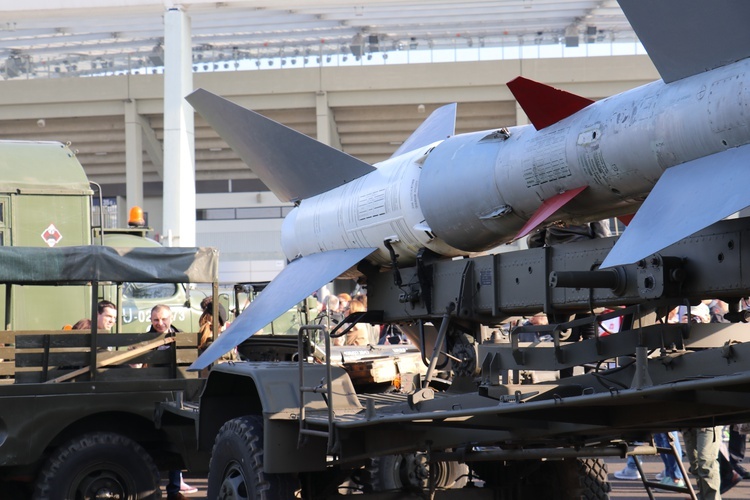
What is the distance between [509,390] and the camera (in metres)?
4.66

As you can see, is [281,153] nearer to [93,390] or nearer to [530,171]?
[93,390]

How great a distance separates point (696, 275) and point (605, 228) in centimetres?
165

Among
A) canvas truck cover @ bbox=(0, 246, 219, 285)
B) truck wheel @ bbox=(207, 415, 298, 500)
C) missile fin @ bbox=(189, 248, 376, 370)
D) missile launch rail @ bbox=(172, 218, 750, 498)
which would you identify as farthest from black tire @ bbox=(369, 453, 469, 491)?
canvas truck cover @ bbox=(0, 246, 219, 285)

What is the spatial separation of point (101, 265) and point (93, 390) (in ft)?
3.13

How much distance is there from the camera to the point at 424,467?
20.0 feet

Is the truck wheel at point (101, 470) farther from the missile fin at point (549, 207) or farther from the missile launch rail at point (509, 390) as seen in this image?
the missile fin at point (549, 207)

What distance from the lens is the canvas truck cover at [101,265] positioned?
Result: 7363 millimetres

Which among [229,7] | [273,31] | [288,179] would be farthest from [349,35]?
[288,179]

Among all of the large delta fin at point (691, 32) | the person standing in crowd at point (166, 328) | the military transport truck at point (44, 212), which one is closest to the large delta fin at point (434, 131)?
the person standing in crowd at point (166, 328)

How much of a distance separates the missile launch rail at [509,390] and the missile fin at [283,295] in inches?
15.2

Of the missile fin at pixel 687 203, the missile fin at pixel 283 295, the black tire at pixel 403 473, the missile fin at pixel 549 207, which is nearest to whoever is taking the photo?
the missile fin at pixel 687 203

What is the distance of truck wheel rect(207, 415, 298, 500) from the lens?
5.28 m

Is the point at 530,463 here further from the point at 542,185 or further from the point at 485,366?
the point at 542,185

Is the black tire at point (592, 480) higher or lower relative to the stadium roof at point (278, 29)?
lower
